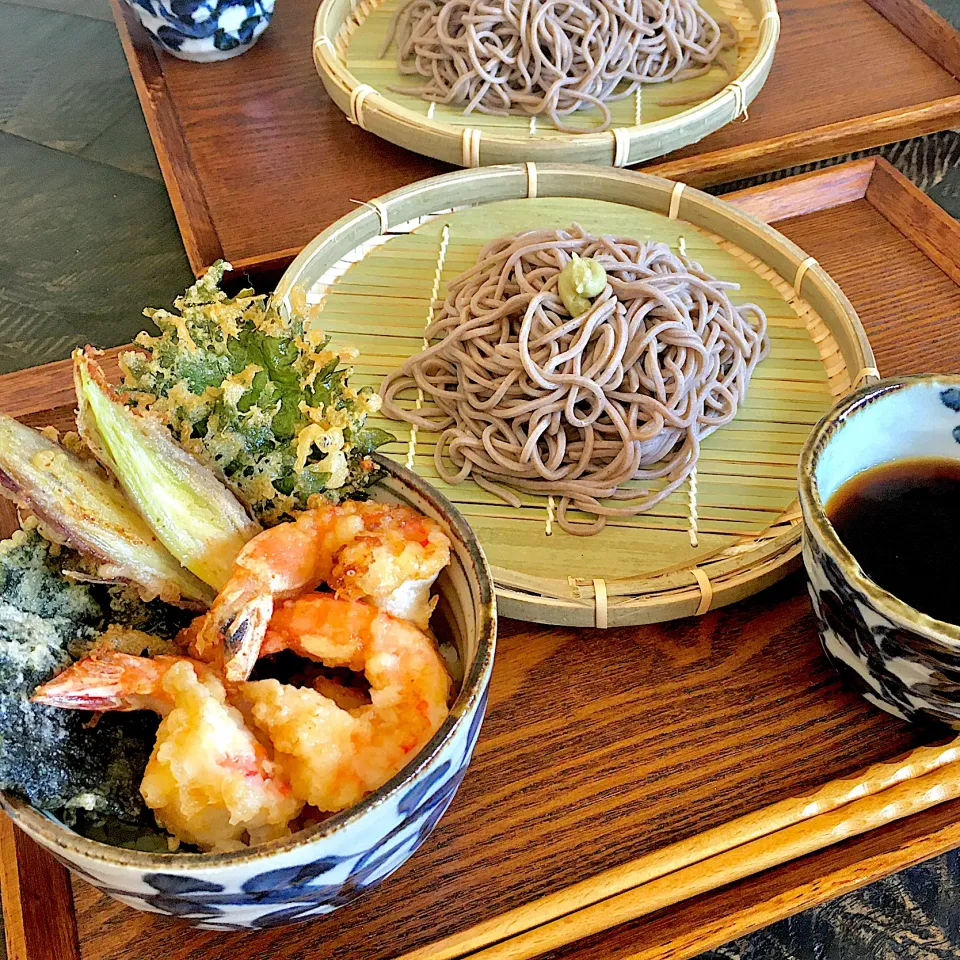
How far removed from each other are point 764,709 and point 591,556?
0.26 metres

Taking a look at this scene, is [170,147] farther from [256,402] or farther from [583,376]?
[256,402]

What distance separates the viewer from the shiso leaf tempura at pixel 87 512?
28.0 inches

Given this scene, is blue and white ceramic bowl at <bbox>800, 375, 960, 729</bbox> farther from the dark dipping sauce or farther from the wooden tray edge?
the wooden tray edge

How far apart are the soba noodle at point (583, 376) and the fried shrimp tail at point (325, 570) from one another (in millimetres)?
396

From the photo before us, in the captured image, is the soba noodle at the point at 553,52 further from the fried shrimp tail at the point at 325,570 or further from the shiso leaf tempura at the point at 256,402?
the fried shrimp tail at the point at 325,570

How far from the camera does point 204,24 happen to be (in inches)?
72.6

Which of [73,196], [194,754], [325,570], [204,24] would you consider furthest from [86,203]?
[194,754]

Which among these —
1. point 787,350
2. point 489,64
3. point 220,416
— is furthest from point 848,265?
point 220,416

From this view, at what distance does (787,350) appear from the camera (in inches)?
51.9

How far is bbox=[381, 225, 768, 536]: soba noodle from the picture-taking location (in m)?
1.18

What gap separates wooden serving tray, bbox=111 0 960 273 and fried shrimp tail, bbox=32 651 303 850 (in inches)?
36.1

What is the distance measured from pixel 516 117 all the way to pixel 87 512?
4.20 ft

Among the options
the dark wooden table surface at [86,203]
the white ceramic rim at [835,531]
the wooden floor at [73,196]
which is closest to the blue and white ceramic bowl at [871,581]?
the white ceramic rim at [835,531]

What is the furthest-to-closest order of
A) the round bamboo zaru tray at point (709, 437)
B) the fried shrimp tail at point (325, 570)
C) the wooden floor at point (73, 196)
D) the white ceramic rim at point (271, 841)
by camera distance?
the wooden floor at point (73, 196), the round bamboo zaru tray at point (709, 437), the fried shrimp tail at point (325, 570), the white ceramic rim at point (271, 841)
